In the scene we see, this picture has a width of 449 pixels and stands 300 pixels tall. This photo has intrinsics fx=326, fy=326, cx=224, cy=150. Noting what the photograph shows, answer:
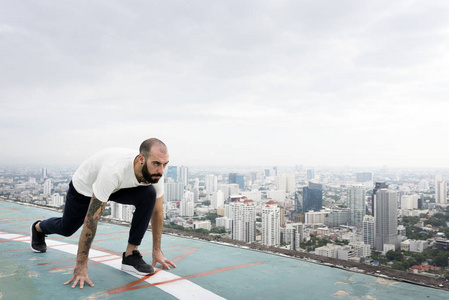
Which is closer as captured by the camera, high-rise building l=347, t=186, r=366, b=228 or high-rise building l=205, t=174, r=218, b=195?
high-rise building l=347, t=186, r=366, b=228

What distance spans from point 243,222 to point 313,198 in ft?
61.7

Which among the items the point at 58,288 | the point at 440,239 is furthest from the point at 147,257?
the point at 440,239

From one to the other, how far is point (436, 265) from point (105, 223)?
1895cm

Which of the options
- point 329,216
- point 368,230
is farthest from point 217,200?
point 368,230

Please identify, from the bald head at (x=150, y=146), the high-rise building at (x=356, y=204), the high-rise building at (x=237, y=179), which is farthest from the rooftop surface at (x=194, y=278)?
the high-rise building at (x=237, y=179)

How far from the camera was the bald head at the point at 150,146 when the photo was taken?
1.92m

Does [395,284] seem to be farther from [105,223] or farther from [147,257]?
[105,223]

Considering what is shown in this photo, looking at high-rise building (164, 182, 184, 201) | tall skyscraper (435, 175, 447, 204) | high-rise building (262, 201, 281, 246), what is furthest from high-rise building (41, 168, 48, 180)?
tall skyscraper (435, 175, 447, 204)

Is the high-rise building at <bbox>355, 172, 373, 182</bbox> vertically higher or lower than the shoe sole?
lower

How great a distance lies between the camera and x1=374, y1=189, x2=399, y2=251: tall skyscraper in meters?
29.2

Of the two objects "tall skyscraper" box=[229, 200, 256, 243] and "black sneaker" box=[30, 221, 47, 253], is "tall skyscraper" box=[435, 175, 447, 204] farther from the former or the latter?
"black sneaker" box=[30, 221, 47, 253]

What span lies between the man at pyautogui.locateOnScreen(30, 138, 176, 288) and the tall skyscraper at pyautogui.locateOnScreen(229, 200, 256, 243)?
99.7ft

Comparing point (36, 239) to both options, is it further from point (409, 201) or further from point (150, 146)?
point (409, 201)

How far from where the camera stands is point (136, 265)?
2.28m
